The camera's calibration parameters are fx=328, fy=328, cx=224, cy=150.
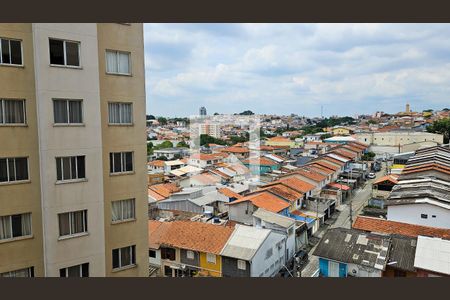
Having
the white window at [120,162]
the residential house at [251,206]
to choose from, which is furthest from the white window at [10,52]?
the residential house at [251,206]

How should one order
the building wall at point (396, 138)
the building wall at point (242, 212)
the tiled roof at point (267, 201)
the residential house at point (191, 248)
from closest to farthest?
the residential house at point (191, 248) < the tiled roof at point (267, 201) < the building wall at point (242, 212) < the building wall at point (396, 138)

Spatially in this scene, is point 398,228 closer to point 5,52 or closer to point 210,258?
point 210,258

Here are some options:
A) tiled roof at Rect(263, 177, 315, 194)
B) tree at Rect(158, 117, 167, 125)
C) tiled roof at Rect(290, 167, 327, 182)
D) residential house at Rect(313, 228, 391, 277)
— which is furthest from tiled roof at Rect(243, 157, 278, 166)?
tree at Rect(158, 117, 167, 125)

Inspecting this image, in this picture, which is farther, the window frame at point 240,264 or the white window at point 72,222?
the window frame at point 240,264

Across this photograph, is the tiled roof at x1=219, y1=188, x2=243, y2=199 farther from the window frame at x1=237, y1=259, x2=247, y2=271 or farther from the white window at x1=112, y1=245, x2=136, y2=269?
the white window at x1=112, y1=245, x2=136, y2=269

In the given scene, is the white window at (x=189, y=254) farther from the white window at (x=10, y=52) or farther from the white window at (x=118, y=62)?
the white window at (x=10, y=52)

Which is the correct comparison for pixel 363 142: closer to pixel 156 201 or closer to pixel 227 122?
pixel 156 201

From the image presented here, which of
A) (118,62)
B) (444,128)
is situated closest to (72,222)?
(118,62)
